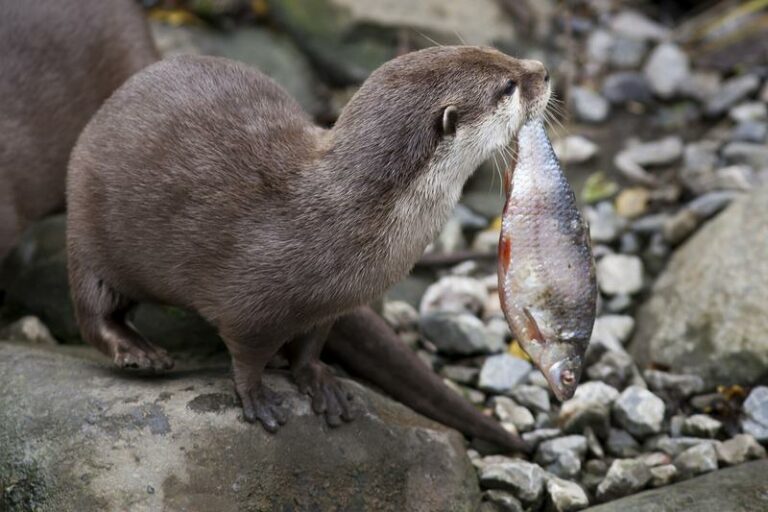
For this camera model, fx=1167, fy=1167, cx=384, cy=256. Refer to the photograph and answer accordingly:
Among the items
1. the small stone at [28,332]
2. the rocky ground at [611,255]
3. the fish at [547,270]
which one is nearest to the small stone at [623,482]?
the rocky ground at [611,255]

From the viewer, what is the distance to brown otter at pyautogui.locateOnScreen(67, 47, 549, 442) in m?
2.46

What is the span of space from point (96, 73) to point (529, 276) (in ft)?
5.86

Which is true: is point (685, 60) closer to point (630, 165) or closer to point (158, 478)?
point (630, 165)

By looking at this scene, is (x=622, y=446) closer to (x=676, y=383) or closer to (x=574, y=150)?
(x=676, y=383)

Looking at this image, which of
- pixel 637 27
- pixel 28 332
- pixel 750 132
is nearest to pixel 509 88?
pixel 28 332

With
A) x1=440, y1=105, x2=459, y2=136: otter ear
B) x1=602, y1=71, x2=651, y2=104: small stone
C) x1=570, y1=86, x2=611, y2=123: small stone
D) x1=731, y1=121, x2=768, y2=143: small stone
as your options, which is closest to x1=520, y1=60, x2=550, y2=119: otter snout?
x1=440, y1=105, x2=459, y2=136: otter ear

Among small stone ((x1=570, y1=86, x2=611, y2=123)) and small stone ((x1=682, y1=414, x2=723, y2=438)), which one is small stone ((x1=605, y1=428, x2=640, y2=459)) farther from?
small stone ((x1=570, y1=86, x2=611, y2=123))

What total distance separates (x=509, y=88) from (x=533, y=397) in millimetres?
1060

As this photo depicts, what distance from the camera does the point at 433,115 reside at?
2.43 metres

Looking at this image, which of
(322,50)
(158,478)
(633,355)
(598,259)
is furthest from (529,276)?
(322,50)

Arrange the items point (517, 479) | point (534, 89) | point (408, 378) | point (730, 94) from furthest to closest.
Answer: point (730, 94) → point (408, 378) → point (517, 479) → point (534, 89)

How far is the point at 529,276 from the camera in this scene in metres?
2.46

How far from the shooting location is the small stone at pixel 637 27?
200 inches

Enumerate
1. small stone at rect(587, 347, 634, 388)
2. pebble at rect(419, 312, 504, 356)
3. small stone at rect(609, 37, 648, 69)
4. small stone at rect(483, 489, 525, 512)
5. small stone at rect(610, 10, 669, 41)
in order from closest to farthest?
1. small stone at rect(483, 489, 525, 512)
2. small stone at rect(587, 347, 634, 388)
3. pebble at rect(419, 312, 504, 356)
4. small stone at rect(609, 37, 648, 69)
5. small stone at rect(610, 10, 669, 41)
